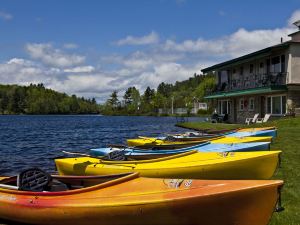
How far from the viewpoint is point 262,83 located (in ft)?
109

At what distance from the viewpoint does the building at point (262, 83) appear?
31156 mm

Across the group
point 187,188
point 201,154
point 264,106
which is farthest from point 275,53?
point 187,188

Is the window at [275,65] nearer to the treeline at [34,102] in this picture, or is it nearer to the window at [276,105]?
the window at [276,105]

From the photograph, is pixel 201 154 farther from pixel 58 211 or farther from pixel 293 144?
pixel 293 144

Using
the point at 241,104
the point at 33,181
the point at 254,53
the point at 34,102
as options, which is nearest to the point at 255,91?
the point at 254,53

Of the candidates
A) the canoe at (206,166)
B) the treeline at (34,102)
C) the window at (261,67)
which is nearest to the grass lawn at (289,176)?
the canoe at (206,166)

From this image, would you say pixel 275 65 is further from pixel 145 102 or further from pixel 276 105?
pixel 145 102

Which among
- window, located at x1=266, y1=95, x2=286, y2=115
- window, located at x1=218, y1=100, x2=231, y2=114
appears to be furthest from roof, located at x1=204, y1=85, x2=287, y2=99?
window, located at x1=218, y1=100, x2=231, y2=114

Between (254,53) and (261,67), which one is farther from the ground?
(254,53)

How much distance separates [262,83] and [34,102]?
5803 inches

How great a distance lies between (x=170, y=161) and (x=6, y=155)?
1414 cm

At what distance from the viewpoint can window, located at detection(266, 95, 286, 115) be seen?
105 ft

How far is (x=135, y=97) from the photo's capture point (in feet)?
471

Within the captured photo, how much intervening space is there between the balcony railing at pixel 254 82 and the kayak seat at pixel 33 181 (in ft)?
85.5
